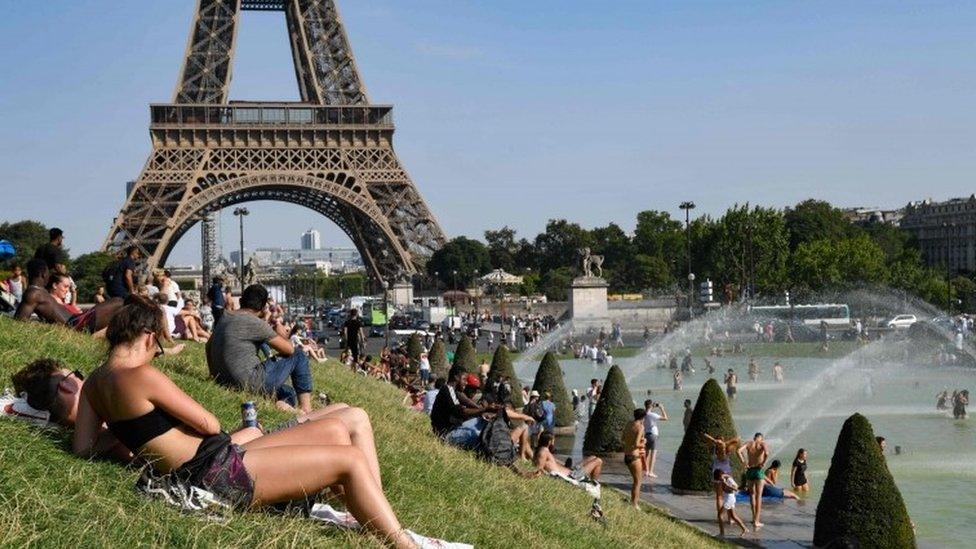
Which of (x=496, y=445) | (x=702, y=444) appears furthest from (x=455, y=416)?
(x=702, y=444)

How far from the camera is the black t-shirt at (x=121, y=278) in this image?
49.1 ft

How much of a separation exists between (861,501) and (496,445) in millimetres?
4843

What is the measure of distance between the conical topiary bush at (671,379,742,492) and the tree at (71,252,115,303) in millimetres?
54717

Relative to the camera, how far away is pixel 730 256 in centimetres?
8444

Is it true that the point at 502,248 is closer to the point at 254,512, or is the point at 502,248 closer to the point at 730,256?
the point at 730,256

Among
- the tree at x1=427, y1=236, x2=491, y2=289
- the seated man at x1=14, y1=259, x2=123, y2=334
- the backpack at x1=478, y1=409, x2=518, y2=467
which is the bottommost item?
the backpack at x1=478, y1=409, x2=518, y2=467

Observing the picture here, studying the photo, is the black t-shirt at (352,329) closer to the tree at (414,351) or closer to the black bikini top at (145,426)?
the tree at (414,351)

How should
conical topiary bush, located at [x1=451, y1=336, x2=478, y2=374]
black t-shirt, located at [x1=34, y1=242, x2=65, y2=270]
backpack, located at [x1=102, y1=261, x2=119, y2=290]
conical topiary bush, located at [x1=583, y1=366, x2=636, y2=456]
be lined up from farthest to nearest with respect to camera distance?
conical topiary bush, located at [x1=451, y1=336, x2=478, y2=374] → conical topiary bush, located at [x1=583, y1=366, x2=636, y2=456] → backpack, located at [x1=102, y1=261, x2=119, y2=290] → black t-shirt, located at [x1=34, y1=242, x2=65, y2=270]

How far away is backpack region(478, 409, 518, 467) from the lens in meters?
11.4

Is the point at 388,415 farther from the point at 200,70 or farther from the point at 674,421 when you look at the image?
the point at 200,70

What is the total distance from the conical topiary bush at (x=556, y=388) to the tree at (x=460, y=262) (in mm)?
63367

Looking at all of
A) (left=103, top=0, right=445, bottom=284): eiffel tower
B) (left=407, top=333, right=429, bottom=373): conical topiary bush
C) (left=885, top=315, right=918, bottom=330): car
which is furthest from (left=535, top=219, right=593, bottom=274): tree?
(left=407, top=333, right=429, bottom=373): conical topiary bush

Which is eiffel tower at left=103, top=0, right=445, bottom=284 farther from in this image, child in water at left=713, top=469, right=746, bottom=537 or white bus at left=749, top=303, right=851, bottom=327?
child in water at left=713, top=469, right=746, bottom=537

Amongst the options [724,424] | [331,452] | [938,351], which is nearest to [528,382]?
[938,351]
